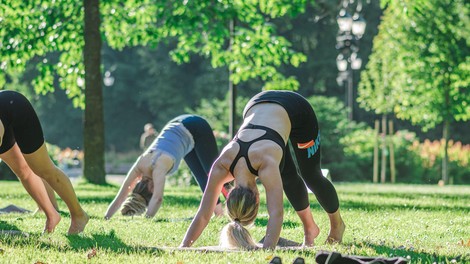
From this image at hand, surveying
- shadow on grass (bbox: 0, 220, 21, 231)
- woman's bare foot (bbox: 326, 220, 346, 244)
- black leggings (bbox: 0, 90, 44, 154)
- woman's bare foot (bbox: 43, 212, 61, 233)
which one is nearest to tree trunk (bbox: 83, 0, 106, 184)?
shadow on grass (bbox: 0, 220, 21, 231)

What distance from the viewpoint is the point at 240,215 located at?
6055 mm

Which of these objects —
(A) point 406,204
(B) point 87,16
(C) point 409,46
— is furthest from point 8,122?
(C) point 409,46

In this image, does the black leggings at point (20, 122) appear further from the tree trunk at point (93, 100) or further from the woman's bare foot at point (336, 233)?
the tree trunk at point (93, 100)

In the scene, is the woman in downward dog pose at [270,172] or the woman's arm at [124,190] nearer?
the woman in downward dog pose at [270,172]

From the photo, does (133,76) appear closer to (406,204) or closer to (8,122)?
(406,204)

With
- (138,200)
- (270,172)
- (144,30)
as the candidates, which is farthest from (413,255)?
(144,30)

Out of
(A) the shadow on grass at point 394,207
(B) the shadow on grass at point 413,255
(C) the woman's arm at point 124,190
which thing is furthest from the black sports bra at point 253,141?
(A) the shadow on grass at point 394,207

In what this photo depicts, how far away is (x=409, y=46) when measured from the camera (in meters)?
25.9

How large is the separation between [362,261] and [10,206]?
24.1 ft

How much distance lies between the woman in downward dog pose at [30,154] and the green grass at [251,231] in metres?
0.25

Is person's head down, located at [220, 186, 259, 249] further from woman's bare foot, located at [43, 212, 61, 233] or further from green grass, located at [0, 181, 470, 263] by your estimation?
woman's bare foot, located at [43, 212, 61, 233]

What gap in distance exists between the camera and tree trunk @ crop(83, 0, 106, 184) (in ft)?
57.6

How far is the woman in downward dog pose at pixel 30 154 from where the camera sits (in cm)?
666

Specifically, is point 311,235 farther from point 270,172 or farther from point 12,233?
point 12,233
